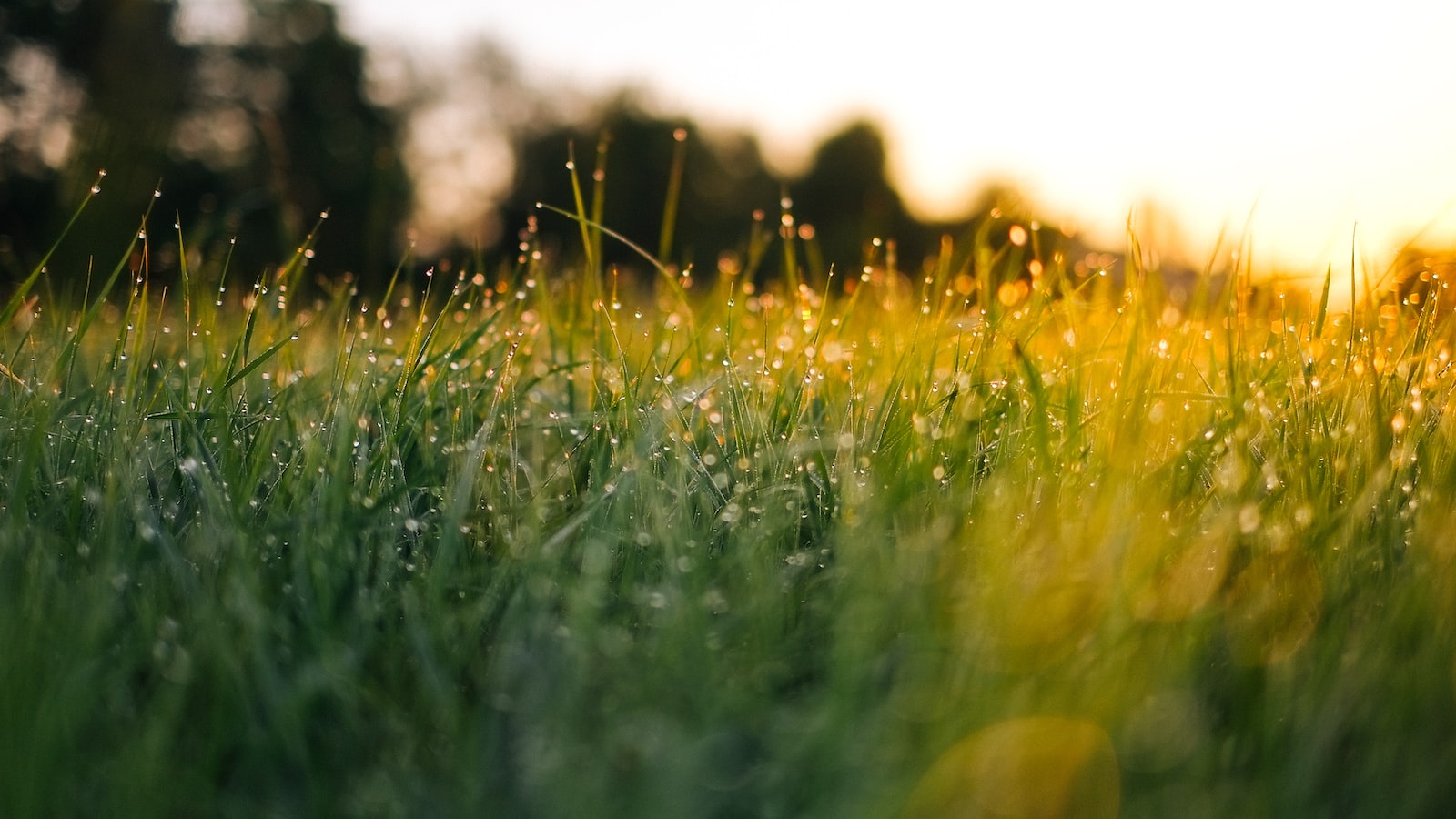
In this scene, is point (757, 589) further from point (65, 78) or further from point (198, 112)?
point (65, 78)

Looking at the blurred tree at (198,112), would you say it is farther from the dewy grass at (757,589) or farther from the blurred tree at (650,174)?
the dewy grass at (757,589)

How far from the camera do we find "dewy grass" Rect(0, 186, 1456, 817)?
34.8 inches

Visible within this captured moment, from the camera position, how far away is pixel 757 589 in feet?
3.76

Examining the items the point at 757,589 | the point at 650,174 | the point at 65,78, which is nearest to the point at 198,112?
the point at 65,78

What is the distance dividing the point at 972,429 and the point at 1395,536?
1.76 feet

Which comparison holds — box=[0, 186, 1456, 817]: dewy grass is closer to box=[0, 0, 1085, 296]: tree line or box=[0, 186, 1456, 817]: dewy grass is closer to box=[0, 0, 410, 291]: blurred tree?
box=[0, 0, 1085, 296]: tree line

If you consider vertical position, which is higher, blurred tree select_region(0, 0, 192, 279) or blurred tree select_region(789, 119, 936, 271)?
blurred tree select_region(789, 119, 936, 271)

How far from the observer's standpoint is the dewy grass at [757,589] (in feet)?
2.90

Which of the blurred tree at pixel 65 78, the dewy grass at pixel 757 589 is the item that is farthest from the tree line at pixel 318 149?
the dewy grass at pixel 757 589

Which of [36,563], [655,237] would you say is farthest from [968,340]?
[655,237]

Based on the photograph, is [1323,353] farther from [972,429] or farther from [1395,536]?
[972,429]

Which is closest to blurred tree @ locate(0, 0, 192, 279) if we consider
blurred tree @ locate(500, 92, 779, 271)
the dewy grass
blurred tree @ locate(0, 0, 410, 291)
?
blurred tree @ locate(0, 0, 410, 291)

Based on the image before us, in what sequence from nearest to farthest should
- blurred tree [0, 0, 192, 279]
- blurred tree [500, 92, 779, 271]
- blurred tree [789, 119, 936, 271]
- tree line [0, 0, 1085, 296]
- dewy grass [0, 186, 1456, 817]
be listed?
dewy grass [0, 186, 1456, 817] → tree line [0, 0, 1085, 296] → blurred tree [0, 0, 192, 279] → blurred tree [789, 119, 936, 271] → blurred tree [500, 92, 779, 271]

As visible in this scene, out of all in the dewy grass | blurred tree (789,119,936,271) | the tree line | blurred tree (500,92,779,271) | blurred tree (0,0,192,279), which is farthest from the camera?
blurred tree (500,92,779,271)
